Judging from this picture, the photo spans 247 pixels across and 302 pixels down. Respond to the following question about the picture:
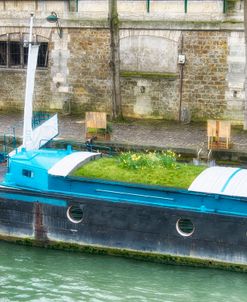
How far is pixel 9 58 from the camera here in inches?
1239

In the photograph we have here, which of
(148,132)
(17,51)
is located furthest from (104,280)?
(17,51)

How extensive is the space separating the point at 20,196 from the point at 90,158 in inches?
68.6

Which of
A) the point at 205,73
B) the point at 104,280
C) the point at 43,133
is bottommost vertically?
the point at 104,280

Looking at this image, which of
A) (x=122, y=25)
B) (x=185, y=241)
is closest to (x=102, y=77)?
(x=122, y=25)

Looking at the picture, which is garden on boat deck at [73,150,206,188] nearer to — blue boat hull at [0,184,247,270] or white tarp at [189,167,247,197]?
white tarp at [189,167,247,197]

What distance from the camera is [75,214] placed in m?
19.7

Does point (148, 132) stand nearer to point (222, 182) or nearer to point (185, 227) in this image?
point (185, 227)

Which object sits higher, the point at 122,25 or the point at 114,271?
the point at 122,25

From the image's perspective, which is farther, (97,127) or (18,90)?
(18,90)

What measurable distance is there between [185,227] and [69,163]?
2.87 m

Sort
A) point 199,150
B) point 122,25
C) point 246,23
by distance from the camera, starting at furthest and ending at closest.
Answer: point 122,25 → point 246,23 → point 199,150

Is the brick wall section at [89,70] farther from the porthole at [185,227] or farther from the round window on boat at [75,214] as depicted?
the porthole at [185,227]

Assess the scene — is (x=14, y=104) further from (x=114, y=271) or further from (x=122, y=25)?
(x=114, y=271)

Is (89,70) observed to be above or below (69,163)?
above
